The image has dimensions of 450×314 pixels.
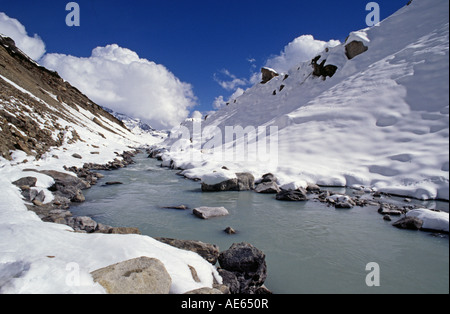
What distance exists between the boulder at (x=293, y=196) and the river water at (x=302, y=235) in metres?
0.48

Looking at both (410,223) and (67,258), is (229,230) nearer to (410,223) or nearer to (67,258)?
(67,258)

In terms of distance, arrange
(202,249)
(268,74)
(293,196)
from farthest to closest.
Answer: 1. (268,74)
2. (293,196)
3. (202,249)

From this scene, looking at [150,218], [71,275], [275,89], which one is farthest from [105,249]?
[275,89]

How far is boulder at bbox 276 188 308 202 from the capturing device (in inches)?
431

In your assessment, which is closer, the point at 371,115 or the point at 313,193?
the point at 371,115

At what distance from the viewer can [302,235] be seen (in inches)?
260

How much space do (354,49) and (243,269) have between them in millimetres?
32756

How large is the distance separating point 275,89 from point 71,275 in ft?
140

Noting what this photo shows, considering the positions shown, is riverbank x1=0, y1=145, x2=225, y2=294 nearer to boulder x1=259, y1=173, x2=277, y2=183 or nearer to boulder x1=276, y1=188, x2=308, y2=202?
boulder x1=276, y1=188, x2=308, y2=202

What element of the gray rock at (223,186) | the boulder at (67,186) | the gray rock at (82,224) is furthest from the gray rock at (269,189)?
the boulder at (67,186)

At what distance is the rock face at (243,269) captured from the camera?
435cm
